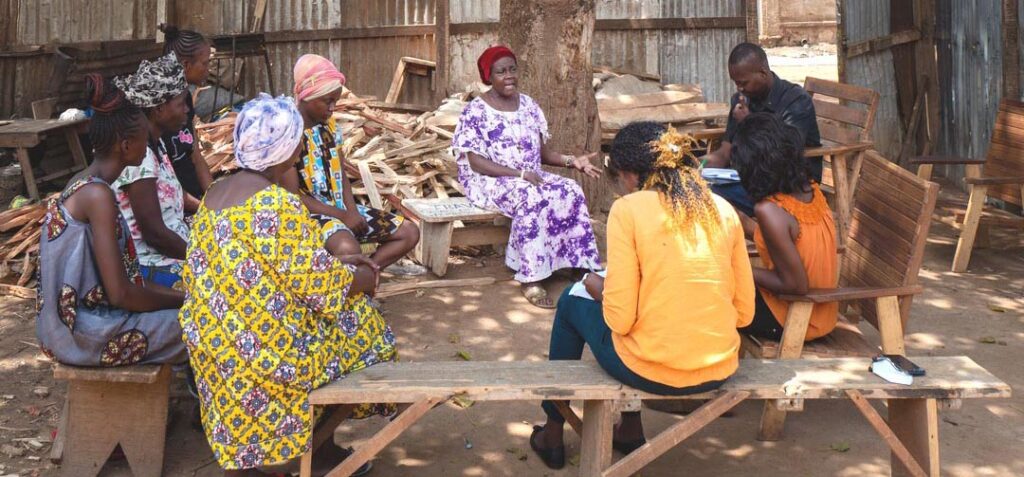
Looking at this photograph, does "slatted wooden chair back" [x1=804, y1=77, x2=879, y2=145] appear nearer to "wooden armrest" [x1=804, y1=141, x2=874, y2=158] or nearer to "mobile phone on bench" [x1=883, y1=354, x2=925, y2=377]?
"wooden armrest" [x1=804, y1=141, x2=874, y2=158]

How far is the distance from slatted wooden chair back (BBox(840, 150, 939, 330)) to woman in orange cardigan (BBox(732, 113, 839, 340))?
352mm

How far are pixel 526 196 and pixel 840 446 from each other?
281 centimetres

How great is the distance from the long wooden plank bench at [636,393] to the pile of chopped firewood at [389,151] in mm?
3884

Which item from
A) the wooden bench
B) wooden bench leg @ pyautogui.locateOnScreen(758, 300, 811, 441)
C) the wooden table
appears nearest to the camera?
wooden bench leg @ pyautogui.locateOnScreen(758, 300, 811, 441)

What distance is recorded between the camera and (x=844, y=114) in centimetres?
752

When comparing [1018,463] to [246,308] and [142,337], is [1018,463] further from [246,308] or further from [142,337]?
[142,337]

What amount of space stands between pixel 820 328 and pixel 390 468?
2.04 metres

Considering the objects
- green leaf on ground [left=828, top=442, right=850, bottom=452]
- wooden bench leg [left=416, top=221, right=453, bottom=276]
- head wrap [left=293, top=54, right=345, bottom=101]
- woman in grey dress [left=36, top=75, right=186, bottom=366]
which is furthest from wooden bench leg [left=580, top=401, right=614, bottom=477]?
wooden bench leg [left=416, top=221, right=453, bottom=276]

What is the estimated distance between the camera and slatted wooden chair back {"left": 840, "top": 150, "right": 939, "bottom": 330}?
15.2 ft

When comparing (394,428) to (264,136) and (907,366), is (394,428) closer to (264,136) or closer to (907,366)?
(264,136)

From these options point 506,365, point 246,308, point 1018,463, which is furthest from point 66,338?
point 1018,463

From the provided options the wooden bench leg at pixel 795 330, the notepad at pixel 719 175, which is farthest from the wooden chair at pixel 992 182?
the wooden bench leg at pixel 795 330

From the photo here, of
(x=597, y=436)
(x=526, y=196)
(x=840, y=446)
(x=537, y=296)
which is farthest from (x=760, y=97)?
(x=597, y=436)

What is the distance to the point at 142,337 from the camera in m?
4.38
